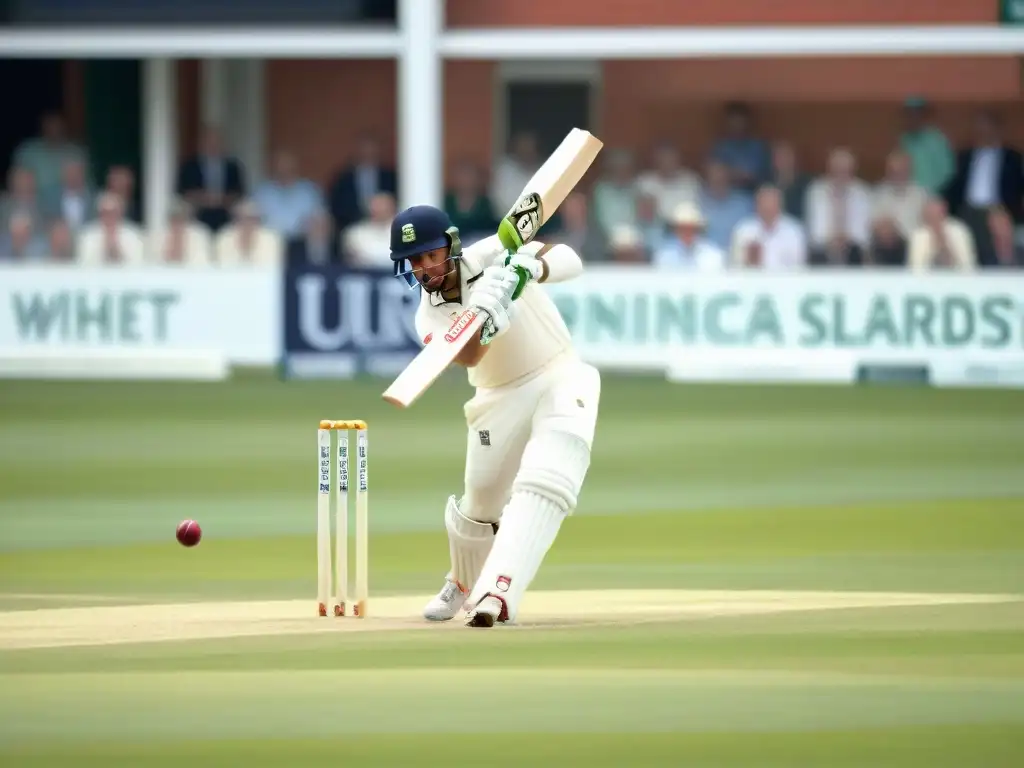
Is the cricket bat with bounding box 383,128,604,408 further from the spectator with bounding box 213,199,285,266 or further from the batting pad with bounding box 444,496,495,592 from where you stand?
the spectator with bounding box 213,199,285,266

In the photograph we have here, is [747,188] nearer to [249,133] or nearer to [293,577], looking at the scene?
[249,133]

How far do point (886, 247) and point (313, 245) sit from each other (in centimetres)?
405

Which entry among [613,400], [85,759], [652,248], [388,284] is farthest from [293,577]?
[652,248]

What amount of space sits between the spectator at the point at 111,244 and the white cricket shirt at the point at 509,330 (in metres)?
10.1

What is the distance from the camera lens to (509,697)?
5250 mm

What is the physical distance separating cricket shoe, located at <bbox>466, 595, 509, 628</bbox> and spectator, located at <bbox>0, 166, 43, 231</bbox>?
11560 mm

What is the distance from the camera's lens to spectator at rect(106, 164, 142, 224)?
17297 millimetres

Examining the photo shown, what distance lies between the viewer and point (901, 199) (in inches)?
653

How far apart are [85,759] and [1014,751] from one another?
1879 mm

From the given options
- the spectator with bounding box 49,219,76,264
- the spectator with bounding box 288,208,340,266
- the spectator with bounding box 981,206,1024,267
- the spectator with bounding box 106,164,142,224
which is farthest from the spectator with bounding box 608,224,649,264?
the spectator with bounding box 49,219,76,264

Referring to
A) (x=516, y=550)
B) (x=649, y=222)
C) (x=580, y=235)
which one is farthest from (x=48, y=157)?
(x=516, y=550)

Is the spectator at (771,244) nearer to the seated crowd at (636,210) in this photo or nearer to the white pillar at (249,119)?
the seated crowd at (636,210)

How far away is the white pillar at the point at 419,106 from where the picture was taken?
56.2 feet

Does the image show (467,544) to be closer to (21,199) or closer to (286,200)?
(286,200)
